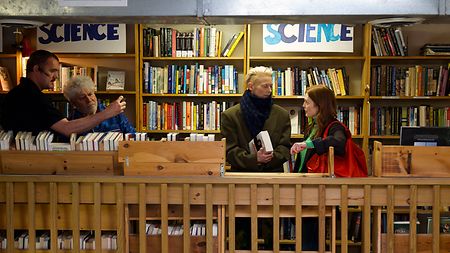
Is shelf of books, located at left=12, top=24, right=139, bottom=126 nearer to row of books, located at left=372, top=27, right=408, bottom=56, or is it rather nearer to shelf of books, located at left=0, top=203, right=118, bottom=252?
row of books, located at left=372, top=27, right=408, bottom=56

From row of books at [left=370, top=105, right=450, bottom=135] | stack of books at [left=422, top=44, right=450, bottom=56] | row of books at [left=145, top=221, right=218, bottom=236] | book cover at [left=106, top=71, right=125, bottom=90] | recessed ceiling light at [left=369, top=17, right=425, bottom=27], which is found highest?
stack of books at [left=422, top=44, right=450, bottom=56]

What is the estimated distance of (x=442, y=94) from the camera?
5.02 m

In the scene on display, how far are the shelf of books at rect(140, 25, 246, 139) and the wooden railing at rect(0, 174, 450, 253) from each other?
2.47 metres

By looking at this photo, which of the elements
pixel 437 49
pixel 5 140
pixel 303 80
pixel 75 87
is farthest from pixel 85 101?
pixel 437 49

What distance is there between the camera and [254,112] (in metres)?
3.63

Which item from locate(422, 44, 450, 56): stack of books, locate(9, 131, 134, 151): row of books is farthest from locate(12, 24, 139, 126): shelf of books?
locate(422, 44, 450, 56): stack of books

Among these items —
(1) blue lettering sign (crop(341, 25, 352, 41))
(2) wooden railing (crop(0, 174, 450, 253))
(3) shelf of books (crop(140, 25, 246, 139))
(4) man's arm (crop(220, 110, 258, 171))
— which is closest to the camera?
(2) wooden railing (crop(0, 174, 450, 253))

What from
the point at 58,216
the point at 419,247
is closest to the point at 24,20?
the point at 58,216

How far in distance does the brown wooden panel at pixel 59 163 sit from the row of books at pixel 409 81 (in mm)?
3126

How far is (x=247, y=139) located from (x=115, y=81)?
2.07m

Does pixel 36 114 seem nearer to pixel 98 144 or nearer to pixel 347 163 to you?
pixel 98 144

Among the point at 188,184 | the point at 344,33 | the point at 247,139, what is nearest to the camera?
the point at 188,184

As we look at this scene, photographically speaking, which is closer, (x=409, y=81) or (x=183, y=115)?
(x=409, y=81)

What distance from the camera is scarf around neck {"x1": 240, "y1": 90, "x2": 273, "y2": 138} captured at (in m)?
3.63
